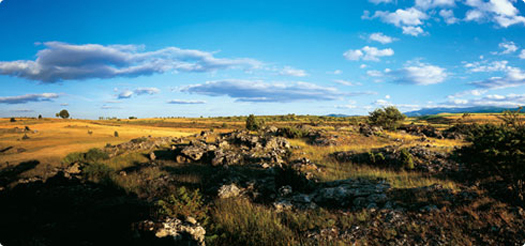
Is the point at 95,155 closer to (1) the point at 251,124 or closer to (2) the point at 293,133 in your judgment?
(2) the point at 293,133

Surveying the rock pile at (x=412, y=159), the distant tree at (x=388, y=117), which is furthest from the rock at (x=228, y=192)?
the distant tree at (x=388, y=117)

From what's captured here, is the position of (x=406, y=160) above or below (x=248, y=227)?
above

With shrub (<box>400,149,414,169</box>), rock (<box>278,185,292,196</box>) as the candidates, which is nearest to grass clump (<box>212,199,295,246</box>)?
rock (<box>278,185,292,196</box>)

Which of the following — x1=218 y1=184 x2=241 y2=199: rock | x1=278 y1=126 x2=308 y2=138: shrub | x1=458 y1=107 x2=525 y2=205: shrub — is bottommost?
x1=218 y1=184 x2=241 y2=199: rock

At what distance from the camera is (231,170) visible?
536 inches

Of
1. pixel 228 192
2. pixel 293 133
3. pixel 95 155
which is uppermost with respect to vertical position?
pixel 293 133

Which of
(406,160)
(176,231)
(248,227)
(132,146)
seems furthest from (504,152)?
(132,146)

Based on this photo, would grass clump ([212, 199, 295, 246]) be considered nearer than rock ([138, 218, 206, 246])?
No

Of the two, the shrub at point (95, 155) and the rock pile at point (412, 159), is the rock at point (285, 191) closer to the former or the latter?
the rock pile at point (412, 159)

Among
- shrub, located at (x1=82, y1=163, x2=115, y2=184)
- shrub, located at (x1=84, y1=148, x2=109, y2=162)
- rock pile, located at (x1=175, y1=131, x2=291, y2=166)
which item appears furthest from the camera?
shrub, located at (x1=84, y1=148, x2=109, y2=162)

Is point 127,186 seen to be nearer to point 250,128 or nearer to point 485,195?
point 485,195

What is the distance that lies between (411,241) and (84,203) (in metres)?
11.7

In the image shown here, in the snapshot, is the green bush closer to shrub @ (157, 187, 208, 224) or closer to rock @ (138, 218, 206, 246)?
shrub @ (157, 187, 208, 224)

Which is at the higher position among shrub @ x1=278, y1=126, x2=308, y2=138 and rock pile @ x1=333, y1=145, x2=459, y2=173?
shrub @ x1=278, y1=126, x2=308, y2=138
